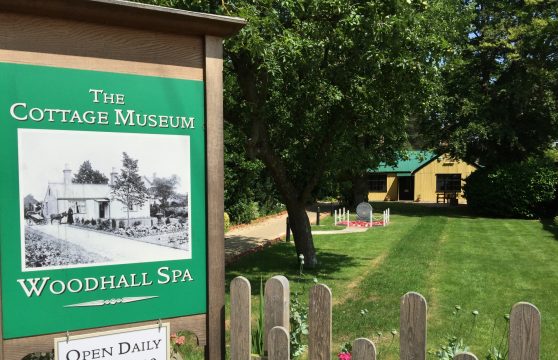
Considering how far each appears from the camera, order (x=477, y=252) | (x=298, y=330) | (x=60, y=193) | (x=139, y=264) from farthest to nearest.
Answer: (x=477, y=252) → (x=298, y=330) → (x=139, y=264) → (x=60, y=193)

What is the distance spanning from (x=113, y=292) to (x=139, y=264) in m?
0.19

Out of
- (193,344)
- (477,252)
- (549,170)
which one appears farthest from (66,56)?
(549,170)

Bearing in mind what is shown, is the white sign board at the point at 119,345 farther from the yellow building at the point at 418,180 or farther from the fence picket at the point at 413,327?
the yellow building at the point at 418,180

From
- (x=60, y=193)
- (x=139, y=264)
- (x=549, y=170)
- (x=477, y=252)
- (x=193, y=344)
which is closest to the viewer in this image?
(x=60, y=193)

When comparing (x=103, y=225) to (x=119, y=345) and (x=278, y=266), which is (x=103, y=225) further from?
(x=278, y=266)

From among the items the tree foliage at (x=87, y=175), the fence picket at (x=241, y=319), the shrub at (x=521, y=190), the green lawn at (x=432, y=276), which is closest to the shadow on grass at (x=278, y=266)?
the green lawn at (x=432, y=276)

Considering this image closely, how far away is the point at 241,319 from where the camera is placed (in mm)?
2719

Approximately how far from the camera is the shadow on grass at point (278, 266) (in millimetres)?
9555

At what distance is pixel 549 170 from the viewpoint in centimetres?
2397

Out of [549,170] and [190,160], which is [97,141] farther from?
[549,170]

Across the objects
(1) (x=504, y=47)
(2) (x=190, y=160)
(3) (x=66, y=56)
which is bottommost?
(2) (x=190, y=160)

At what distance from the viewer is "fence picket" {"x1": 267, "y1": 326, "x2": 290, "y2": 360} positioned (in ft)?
8.28

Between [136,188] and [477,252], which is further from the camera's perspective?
[477,252]

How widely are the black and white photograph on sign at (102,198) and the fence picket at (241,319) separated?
1.16 ft
